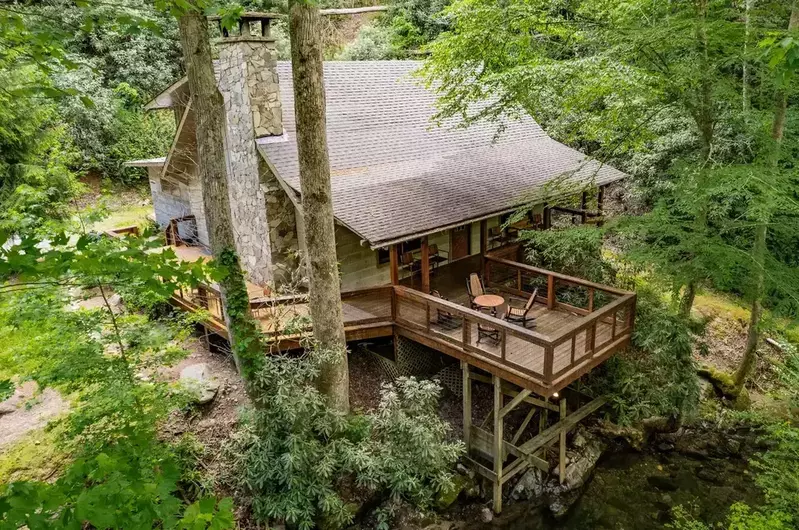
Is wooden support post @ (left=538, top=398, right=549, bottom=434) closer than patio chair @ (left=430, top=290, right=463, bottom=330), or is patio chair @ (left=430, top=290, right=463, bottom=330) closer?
patio chair @ (left=430, top=290, right=463, bottom=330)

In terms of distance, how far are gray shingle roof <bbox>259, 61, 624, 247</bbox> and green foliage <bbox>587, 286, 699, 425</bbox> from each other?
3756mm

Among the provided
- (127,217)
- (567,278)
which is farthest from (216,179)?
(127,217)

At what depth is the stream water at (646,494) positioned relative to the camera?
9.12 metres

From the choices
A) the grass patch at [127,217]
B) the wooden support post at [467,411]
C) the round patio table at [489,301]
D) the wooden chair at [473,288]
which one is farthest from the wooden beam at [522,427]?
the grass patch at [127,217]

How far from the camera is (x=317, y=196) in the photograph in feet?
25.8

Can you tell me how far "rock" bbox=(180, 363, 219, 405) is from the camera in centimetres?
891

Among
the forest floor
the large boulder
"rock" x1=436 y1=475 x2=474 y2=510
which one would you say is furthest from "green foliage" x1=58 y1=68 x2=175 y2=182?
the large boulder

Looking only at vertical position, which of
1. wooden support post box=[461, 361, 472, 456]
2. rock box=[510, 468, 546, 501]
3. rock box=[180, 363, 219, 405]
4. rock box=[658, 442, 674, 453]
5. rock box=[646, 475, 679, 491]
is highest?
rock box=[180, 363, 219, 405]

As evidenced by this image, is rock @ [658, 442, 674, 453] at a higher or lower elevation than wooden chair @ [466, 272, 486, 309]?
lower

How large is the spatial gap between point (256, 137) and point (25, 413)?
6.69 metres

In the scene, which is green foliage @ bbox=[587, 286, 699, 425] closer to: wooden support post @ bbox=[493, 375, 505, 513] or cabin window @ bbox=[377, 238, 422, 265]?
wooden support post @ bbox=[493, 375, 505, 513]

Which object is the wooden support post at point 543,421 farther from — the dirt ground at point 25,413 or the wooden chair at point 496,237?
the dirt ground at point 25,413

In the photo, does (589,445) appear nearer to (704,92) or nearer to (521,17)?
(704,92)

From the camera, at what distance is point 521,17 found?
1064cm
